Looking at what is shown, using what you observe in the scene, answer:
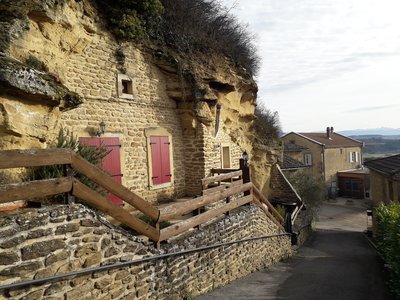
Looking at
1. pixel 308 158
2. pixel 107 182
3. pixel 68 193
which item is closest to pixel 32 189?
pixel 68 193

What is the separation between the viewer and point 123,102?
8.73m

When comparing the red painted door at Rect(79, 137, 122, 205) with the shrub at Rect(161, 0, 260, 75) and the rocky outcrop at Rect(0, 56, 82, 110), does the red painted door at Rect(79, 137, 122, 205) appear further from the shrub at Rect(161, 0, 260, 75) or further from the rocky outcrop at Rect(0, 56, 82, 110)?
the shrub at Rect(161, 0, 260, 75)

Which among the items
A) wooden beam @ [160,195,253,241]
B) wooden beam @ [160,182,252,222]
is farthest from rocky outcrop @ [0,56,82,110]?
wooden beam @ [160,195,253,241]

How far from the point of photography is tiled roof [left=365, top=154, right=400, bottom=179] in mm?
13732

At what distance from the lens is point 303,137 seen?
35.9 metres

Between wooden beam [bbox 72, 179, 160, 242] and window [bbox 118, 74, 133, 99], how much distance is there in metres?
4.73

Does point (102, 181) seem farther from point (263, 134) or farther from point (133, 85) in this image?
point (263, 134)

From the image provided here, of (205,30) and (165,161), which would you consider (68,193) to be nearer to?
(165,161)

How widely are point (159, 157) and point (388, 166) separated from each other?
11786 millimetres

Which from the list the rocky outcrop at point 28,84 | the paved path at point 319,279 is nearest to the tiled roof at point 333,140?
the paved path at point 319,279

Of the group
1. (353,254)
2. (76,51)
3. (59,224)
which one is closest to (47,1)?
(76,51)

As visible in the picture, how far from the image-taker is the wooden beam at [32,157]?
327 centimetres

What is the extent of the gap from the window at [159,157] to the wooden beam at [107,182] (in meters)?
4.42

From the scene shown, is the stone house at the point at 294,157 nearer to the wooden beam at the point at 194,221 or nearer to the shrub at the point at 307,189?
the shrub at the point at 307,189
